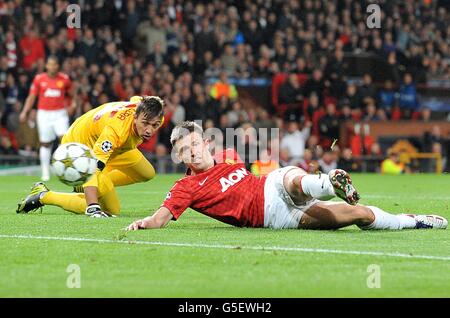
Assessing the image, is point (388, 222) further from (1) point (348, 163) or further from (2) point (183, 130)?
(1) point (348, 163)

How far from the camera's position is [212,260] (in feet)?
25.4

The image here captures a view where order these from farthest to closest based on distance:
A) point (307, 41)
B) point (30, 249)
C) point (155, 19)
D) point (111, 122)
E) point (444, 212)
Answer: point (307, 41) → point (155, 19) → point (444, 212) → point (111, 122) → point (30, 249)

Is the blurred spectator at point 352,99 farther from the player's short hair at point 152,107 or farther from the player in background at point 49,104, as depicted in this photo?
the player's short hair at point 152,107

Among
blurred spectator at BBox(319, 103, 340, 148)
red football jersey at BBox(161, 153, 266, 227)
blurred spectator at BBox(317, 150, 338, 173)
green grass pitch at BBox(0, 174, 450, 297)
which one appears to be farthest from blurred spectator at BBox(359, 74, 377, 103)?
red football jersey at BBox(161, 153, 266, 227)

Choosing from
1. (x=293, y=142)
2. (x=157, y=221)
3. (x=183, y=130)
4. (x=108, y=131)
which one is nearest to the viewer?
(x=157, y=221)

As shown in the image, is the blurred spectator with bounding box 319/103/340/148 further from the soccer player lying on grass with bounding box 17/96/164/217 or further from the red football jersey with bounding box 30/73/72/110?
the soccer player lying on grass with bounding box 17/96/164/217

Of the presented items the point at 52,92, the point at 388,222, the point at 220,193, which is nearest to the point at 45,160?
the point at 52,92

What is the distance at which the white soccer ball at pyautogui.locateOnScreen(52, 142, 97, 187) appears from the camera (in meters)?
10.9

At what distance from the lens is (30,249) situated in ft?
27.7

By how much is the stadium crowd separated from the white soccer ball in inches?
450

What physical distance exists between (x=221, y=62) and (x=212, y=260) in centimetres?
1891
